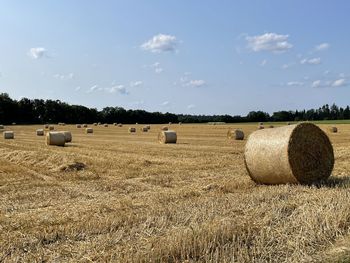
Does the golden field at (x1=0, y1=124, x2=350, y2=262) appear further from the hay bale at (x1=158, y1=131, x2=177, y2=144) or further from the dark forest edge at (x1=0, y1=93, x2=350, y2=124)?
the dark forest edge at (x1=0, y1=93, x2=350, y2=124)

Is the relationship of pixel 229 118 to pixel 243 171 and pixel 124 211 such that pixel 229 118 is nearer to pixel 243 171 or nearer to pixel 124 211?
pixel 243 171

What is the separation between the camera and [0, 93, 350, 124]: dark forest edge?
97625 millimetres

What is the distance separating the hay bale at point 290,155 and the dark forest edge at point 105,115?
276 feet

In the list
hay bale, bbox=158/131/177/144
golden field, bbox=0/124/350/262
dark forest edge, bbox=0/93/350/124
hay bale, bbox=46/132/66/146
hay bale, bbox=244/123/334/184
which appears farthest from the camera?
dark forest edge, bbox=0/93/350/124

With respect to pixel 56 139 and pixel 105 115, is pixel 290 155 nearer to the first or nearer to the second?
pixel 56 139

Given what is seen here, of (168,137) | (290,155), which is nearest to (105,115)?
(168,137)

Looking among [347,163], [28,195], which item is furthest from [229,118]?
[28,195]

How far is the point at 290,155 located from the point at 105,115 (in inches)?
3718

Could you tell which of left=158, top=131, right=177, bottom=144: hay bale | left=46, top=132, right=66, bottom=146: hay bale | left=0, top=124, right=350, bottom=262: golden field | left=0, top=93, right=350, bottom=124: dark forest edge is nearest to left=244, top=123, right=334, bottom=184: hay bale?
left=0, top=124, right=350, bottom=262: golden field

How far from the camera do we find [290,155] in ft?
36.3

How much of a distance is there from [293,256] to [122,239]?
2023 mm

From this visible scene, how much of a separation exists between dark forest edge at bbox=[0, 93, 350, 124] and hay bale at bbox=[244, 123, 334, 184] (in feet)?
276

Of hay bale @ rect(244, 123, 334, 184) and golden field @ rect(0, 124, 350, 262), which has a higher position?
→ hay bale @ rect(244, 123, 334, 184)

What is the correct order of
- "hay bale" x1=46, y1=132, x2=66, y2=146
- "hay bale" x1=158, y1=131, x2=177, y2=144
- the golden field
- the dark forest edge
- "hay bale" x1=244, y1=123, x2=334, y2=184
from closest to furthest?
the golden field < "hay bale" x1=244, y1=123, x2=334, y2=184 < "hay bale" x1=46, y1=132, x2=66, y2=146 < "hay bale" x1=158, y1=131, x2=177, y2=144 < the dark forest edge
